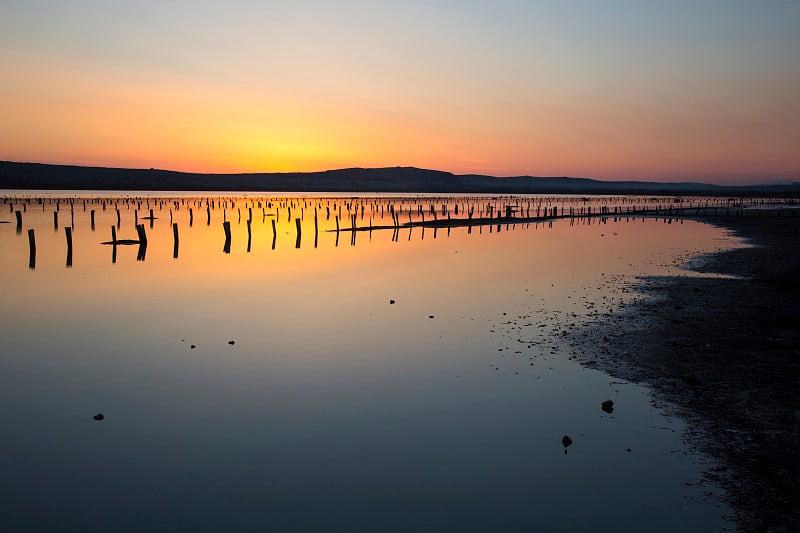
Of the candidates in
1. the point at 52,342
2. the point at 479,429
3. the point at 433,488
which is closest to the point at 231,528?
the point at 433,488

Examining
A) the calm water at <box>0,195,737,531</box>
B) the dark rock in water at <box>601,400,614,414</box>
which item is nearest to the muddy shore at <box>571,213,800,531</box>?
the calm water at <box>0,195,737,531</box>

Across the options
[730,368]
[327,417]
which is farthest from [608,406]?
[327,417]

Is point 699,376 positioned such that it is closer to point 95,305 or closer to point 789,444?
point 789,444

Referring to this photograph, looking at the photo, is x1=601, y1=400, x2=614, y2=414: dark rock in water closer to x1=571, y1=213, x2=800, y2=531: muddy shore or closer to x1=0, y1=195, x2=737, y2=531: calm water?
x1=0, y1=195, x2=737, y2=531: calm water

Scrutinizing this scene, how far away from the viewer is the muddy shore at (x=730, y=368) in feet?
22.0

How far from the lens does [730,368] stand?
1061 centimetres

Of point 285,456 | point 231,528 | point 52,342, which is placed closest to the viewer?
point 231,528

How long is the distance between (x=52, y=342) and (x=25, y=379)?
3.16 m

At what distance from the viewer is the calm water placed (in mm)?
6742

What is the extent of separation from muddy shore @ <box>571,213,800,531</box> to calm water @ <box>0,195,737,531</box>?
41cm

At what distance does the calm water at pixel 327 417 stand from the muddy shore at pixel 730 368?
41 centimetres

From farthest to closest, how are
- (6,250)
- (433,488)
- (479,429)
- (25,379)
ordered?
(6,250) < (25,379) < (479,429) < (433,488)

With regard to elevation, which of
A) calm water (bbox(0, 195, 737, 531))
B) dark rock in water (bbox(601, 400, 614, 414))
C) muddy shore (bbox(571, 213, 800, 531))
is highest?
muddy shore (bbox(571, 213, 800, 531))

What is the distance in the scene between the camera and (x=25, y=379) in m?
11.5
